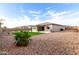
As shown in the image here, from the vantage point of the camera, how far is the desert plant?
2.38 metres

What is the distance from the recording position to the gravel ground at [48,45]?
2.36 m

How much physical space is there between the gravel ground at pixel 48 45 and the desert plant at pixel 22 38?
0.05 m

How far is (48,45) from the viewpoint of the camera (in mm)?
2385

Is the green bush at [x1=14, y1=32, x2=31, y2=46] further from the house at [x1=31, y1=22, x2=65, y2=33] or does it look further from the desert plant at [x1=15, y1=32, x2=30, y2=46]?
the house at [x1=31, y1=22, x2=65, y2=33]

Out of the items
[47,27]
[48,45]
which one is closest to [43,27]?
[47,27]

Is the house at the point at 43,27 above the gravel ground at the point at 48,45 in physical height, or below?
above

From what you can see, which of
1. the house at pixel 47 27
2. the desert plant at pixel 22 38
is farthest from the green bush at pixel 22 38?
the house at pixel 47 27

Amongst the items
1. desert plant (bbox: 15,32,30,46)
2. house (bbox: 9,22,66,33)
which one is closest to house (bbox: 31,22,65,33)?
house (bbox: 9,22,66,33)

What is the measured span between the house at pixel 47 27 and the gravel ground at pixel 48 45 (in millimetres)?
62

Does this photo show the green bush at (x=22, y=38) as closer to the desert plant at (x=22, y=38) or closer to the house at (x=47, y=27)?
the desert plant at (x=22, y=38)

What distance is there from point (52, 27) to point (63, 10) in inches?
10.6
